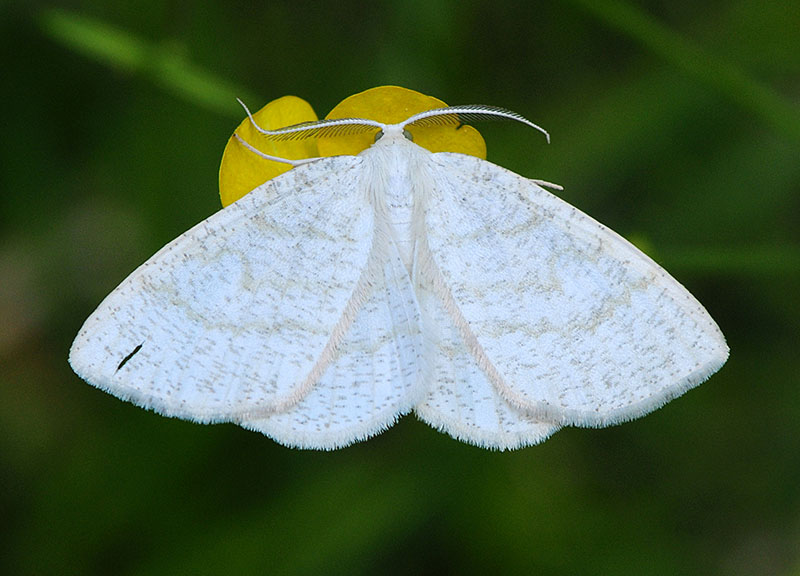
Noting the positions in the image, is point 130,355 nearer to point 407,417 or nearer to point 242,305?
point 242,305

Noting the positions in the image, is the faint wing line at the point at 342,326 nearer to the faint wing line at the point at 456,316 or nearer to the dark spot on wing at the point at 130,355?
the faint wing line at the point at 456,316

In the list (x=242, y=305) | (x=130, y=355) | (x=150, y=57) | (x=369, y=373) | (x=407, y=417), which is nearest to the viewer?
(x=130, y=355)

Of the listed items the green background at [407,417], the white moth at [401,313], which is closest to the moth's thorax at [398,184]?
the white moth at [401,313]

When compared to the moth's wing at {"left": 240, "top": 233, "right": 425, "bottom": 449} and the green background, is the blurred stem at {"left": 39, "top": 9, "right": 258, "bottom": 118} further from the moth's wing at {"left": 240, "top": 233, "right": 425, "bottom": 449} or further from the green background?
the moth's wing at {"left": 240, "top": 233, "right": 425, "bottom": 449}

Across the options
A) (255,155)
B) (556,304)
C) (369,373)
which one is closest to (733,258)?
(556,304)

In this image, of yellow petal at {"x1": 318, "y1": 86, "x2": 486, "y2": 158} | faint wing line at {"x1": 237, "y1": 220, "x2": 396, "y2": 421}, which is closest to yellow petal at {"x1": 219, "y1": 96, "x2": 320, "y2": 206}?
yellow petal at {"x1": 318, "y1": 86, "x2": 486, "y2": 158}

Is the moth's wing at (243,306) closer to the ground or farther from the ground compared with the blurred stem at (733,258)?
closer to the ground

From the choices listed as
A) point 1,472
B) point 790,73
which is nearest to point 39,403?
point 1,472
